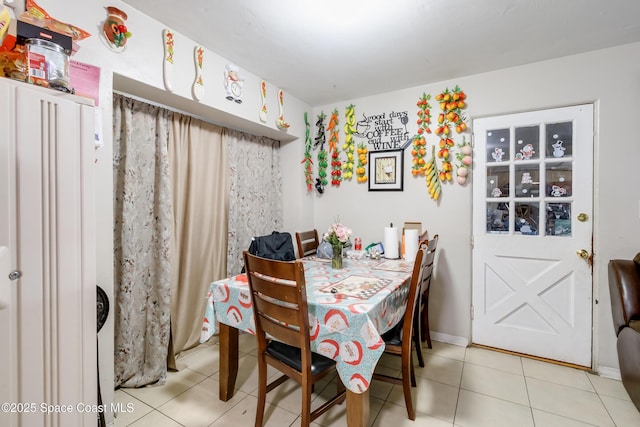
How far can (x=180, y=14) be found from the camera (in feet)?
5.67

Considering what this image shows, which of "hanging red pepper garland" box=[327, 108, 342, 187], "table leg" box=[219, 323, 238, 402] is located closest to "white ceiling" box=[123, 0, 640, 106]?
"hanging red pepper garland" box=[327, 108, 342, 187]

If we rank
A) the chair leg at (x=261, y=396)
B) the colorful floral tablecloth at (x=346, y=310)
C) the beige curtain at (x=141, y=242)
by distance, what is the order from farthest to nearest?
the beige curtain at (x=141, y=242) < the chair leg at (x=261, y=396) < the colorful floral tablecloth at (x=346, y=310)

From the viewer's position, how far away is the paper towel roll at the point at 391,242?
2.51 meters

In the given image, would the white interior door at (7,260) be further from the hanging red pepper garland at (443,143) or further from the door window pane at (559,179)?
the door window pane at (559,179)

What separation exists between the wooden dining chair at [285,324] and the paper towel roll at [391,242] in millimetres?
1241

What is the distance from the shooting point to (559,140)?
7.50ft

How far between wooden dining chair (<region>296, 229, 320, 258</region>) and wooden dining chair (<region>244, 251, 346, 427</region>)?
1.17 m

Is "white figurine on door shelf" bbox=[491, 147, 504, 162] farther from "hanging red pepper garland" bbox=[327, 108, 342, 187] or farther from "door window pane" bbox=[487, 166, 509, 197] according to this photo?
"hanging red pepper garland" bbox=[327, 108, 342, 187]

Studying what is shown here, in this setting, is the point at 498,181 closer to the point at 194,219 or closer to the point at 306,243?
the point at 306,243

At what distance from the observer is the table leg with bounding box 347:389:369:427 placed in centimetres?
127

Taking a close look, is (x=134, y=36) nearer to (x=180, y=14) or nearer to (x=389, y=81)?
(x=180, y=14)

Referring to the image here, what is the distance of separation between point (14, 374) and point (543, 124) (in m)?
3.24

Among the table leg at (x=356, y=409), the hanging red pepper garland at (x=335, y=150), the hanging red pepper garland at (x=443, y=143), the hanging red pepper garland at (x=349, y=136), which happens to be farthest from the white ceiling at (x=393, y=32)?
the table leg at (x=356, y=409)

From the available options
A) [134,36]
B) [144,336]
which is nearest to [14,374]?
[144,336]
